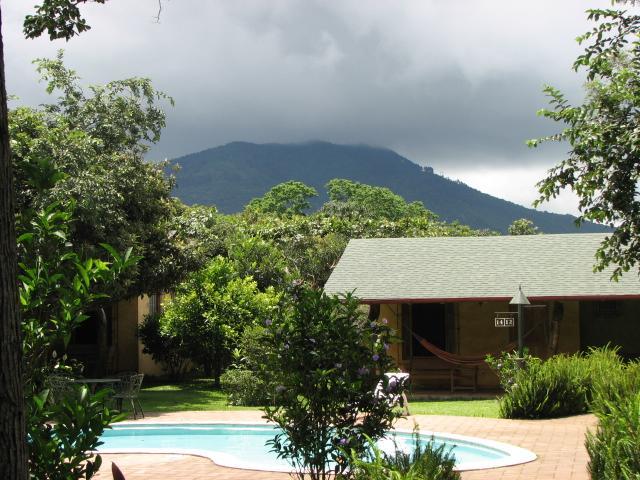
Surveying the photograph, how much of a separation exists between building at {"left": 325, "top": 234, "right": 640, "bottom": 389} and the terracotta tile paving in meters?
5.54

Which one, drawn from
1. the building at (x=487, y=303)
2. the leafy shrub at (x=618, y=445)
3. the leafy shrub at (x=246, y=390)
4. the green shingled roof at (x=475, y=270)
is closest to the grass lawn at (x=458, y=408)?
the building at (x=487, y=303)

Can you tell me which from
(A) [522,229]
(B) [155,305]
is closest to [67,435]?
(B) [155,305]

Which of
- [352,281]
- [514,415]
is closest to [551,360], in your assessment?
[514,415]

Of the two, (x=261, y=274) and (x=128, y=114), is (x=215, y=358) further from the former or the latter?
(x=128, y=114)

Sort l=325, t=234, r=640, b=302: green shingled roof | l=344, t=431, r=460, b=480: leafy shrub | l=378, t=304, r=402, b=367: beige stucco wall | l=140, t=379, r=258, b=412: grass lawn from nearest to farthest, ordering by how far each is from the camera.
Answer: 1. l=344, t=431, r=460, b=480: leafy shrub
2. l=140, t=379, r=258, b=412: grass lawn
3. l=325, t=234, r=640, b=302: green shingled roof
4. l=378, t=304, r=402, b=367: beige stucco wall

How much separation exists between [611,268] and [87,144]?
12708mm

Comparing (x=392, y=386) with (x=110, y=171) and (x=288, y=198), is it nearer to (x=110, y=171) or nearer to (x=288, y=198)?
(x=110, y=171)

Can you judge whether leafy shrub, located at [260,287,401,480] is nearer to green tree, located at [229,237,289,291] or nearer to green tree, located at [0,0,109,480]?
green tree, located at [0,0,109,480]

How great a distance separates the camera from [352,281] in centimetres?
2092

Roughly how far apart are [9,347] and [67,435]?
111 cm

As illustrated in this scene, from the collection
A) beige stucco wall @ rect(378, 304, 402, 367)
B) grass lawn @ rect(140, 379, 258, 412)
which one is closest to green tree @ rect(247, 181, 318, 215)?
grass lawn @ rect(140, 379, 258, 412)

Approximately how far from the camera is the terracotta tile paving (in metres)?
8.71

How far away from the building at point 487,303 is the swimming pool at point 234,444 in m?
6.91

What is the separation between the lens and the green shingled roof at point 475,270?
19219 millimetres
